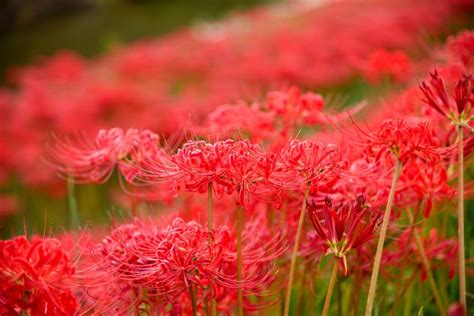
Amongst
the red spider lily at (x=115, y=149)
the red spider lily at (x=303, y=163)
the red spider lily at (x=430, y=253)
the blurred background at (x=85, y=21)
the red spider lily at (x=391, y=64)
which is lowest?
the red spider lily at (x=430, y=253)

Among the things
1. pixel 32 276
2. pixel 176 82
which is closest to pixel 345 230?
pixel 32 276

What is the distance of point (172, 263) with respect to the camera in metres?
1.06

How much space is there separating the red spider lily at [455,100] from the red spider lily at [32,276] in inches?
28.4

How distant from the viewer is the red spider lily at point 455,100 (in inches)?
43.6

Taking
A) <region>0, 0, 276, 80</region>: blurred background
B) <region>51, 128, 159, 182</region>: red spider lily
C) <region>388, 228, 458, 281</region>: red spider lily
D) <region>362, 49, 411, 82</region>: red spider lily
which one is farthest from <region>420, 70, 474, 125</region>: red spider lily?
<region>0, 0, 276, 80</region>: blurred background

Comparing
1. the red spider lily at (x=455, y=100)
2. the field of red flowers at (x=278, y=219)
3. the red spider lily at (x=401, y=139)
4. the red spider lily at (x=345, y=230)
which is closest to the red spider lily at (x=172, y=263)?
the field of red flowers at (x=278, y=219)

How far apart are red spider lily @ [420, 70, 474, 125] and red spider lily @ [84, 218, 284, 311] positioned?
0.40 meters

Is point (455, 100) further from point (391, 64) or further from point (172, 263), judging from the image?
point (391, 64)

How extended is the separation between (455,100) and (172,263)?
1.85 feet

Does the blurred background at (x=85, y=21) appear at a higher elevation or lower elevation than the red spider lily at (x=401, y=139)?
higher

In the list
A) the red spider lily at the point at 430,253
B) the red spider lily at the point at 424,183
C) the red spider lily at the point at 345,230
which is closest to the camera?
the red spider lily at the point at 345,230

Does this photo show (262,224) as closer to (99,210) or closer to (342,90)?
(99,210)

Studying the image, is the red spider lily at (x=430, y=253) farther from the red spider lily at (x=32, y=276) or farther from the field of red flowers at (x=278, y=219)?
the red spider lily at (x=32, y=276)

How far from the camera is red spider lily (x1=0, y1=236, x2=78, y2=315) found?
1108mm
